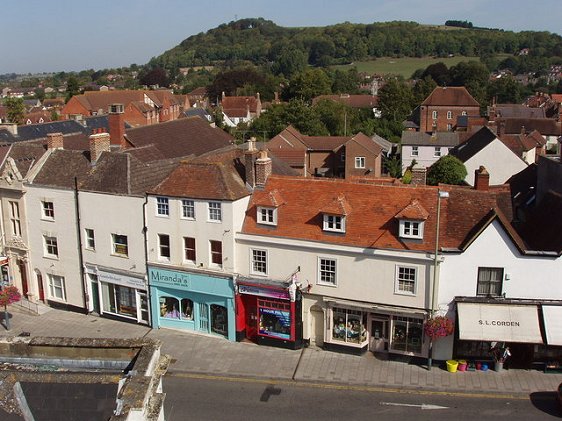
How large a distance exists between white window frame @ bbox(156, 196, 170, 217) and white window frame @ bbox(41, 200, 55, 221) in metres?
7.36

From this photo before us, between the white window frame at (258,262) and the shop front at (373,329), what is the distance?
3623 mm

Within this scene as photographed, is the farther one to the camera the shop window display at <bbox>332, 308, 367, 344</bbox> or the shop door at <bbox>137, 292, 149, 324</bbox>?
the shop door at <bbox>137, 292, 149, 324</bbox>

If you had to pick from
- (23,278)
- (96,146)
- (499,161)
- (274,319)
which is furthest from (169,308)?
(499,161)

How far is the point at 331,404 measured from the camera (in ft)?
81.0

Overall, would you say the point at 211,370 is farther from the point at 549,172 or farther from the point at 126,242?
the point at 549,172

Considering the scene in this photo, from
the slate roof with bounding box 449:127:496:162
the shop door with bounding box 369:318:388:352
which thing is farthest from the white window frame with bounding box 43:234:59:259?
the slate roof with bounding box 449:127:496:162

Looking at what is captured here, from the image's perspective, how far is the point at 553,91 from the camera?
16638 cm

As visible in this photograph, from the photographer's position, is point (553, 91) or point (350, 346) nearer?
point (350, 346)

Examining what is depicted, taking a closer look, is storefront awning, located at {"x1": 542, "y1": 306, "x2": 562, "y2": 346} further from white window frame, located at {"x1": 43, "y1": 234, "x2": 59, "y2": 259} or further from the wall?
the wall

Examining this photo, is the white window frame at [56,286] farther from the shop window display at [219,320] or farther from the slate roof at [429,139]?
the slate roof at [429,139]

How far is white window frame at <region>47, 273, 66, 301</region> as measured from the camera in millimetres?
35531

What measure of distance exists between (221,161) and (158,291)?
25.4 feet

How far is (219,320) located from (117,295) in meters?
6.60

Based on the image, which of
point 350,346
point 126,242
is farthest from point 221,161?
point 350,346
